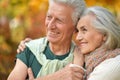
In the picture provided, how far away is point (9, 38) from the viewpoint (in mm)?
5348

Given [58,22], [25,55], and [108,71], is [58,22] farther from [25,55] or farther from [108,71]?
[108,71]

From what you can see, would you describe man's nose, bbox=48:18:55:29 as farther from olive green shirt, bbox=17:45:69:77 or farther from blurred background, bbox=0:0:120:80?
blurred background, bbox=0:0:120:80

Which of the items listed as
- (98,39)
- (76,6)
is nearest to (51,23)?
(76,6)

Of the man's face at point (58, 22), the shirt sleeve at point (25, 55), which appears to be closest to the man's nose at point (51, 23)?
the man's face at point (58, 22)

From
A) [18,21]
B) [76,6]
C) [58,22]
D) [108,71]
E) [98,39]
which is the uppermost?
[76,6]

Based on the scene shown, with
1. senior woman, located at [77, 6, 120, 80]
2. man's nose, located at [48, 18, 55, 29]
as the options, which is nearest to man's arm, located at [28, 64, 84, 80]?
senior woman, located at [77, 6, 120, 80]

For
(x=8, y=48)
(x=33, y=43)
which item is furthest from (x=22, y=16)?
(x=33, y=43)

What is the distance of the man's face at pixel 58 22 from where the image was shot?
3.15 meters

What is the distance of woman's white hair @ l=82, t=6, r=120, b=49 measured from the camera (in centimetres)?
293

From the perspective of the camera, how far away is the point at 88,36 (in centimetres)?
302

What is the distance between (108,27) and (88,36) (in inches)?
6.6

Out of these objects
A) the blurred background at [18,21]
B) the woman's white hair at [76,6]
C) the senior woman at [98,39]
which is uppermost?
the woman's white hair at [76,6]

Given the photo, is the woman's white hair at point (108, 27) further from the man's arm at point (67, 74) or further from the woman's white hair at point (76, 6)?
the man's arm at point (67, 74)

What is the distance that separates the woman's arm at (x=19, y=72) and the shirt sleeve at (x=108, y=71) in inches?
24.1
